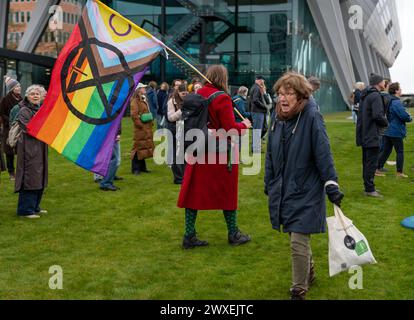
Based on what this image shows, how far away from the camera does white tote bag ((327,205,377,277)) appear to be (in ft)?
15.7

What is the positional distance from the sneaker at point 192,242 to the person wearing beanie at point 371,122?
394 centimetres

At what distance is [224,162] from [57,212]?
3508mm

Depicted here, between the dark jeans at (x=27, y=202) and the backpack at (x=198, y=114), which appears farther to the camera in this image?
the dark jeans at (x=27, y=202)

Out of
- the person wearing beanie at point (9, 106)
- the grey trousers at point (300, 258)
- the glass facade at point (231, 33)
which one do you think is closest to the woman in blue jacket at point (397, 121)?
the grey trousers at point (300, 258)

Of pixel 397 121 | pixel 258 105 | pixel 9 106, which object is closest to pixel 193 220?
pixel 397 121

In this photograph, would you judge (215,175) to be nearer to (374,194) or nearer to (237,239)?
(237,239)

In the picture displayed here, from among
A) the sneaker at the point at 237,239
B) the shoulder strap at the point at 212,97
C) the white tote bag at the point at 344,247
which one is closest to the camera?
the white tote bag at the point at 344,247

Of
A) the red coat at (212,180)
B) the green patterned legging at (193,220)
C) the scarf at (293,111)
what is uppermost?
the scarf at (293,111)

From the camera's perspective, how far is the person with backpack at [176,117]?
10328 mm

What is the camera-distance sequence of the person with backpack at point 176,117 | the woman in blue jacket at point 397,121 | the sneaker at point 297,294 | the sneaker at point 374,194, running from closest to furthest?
the sneaker at point 297,294 → the sneaker at point 374,194 → the person with backpack at point 176,117 → the woman in blue jacket at point 397,121

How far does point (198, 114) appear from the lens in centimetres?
631

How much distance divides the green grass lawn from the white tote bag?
1.60 feet

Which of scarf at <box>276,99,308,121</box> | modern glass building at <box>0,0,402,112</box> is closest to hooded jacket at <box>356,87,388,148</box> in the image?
scarf at <box>276,99,308,121</box>

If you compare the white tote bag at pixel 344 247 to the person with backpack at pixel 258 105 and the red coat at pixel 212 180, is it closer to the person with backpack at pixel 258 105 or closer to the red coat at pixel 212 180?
the red coat at pixel 212 180
